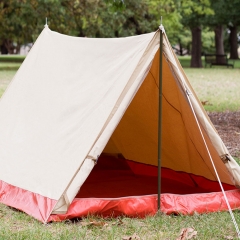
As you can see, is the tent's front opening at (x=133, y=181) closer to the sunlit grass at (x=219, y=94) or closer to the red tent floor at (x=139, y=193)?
the red tent floor at (x=139, y=193)

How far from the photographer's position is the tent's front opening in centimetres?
620

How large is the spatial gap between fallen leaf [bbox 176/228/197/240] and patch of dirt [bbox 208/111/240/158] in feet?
12.2

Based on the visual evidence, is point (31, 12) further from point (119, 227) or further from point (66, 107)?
point (119, 227)

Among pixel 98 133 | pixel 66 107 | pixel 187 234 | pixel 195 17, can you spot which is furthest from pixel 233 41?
pixel 187 234

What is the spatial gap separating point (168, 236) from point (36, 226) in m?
1.06

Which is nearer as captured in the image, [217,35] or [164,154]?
[164,154]

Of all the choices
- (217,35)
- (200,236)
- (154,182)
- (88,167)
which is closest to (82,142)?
(88,167)

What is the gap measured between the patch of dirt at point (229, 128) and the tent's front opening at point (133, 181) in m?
1.69

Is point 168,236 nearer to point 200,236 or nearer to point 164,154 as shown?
point 200,236

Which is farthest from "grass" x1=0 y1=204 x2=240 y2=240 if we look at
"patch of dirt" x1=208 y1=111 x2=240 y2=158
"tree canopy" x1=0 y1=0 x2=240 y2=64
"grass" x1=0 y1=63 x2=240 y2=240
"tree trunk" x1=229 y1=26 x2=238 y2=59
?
"tree trunk" x1=229 y1=26 x2=238 y2=59

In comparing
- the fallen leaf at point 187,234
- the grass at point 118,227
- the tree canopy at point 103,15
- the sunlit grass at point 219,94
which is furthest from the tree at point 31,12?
the fallen leaf at point 187,234

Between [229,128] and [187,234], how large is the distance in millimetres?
6391

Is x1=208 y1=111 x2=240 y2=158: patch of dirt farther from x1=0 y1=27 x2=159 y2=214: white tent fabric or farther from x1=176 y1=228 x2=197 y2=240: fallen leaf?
x1=176 y1=228 x2=197 y2=240: fallen leaf

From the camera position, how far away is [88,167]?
5016mm
